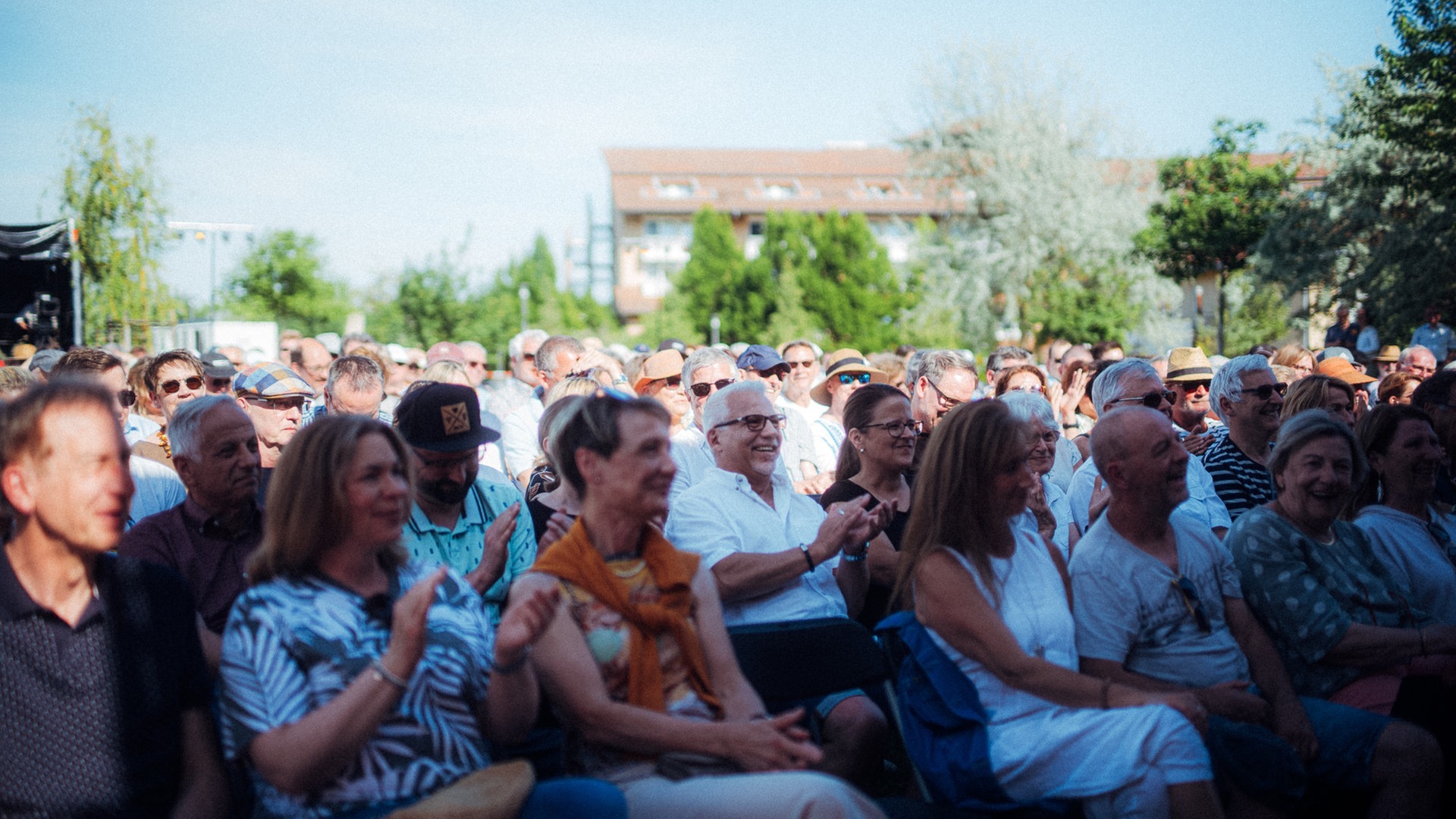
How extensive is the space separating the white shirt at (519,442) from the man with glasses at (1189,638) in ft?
15.8

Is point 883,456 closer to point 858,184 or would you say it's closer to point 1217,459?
point 1217,459

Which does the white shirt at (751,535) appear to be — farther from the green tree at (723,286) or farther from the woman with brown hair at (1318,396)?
the green tree at (723,286)

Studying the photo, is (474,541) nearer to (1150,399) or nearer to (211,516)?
(211,516)

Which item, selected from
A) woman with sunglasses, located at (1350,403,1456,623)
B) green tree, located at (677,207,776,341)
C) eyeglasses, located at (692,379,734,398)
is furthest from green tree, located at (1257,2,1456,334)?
green tree, located at (677,207,776,341)

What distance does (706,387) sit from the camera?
661 centimetres

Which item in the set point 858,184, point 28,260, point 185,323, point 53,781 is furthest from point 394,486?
point 858,184

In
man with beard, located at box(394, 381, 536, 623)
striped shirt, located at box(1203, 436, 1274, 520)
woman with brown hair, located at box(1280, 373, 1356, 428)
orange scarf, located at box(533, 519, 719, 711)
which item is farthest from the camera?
woman with brown hair, located at box(1280, 373, 1356, 428)

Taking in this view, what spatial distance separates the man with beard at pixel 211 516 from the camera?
3.53 meters

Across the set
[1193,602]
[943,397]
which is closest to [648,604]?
[1193,602]

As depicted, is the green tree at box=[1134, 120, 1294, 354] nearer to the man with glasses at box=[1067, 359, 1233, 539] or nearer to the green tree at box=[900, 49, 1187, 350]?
the green tree at box=[900, 49, 1187, 350]

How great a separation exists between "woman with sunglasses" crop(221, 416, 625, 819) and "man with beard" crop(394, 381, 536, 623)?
3.72 feet

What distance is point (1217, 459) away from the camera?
18.5 feet

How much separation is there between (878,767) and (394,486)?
2.08 m

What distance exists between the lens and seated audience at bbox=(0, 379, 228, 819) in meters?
2.45
